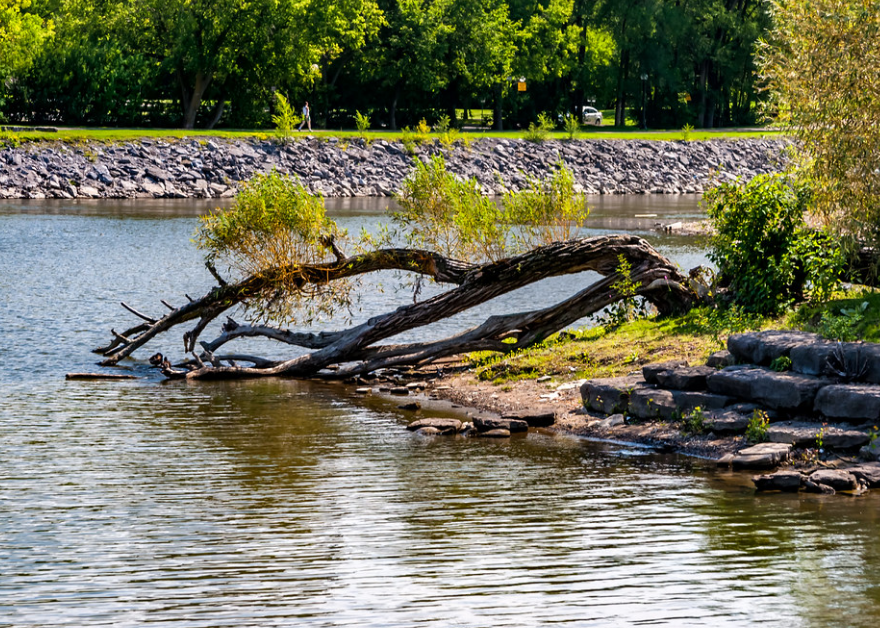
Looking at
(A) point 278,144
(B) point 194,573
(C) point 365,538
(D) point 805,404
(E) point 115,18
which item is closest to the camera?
(B) point 194,573

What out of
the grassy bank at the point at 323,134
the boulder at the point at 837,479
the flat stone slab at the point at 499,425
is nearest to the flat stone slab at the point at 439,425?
the flat stone slab at the point at 499,425

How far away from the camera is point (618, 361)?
20.3 metres

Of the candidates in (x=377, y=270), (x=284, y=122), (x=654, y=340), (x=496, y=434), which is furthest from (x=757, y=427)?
(x=284, y=122)

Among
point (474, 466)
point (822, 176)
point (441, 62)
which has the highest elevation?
point (441, 62)

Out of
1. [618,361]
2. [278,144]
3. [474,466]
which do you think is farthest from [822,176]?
[278,144]

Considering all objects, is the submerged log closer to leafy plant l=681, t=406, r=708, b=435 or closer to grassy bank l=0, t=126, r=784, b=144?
leafy plant l=681, t=406, r=708, b=435

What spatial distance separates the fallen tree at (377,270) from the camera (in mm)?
21844

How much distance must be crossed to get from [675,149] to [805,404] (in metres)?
76.7

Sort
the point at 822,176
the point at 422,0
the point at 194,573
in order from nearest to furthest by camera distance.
Result: the point at 194,573 → the point at 822,176 → the point at 422,0

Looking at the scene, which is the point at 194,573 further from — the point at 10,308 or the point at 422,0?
the point at 422,0

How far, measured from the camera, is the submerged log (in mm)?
21797

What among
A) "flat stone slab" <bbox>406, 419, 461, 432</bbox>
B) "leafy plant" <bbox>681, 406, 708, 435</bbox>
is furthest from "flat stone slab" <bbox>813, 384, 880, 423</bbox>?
"flat stone slab" <bbox>406, 419, 461, 432</bbox>

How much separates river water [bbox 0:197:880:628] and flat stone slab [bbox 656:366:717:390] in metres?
1.41

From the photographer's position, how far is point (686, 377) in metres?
16.7
